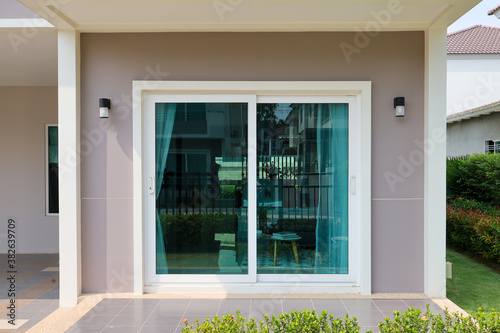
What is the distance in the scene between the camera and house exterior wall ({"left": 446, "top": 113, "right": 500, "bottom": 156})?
9.70 m

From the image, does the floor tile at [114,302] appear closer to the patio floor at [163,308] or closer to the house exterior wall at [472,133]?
the patio floor at [163,308]

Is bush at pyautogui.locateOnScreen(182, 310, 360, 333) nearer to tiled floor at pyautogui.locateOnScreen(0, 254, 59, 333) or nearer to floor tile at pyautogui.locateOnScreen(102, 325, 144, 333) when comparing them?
floor tile at pyautogui.locateOnScreen(102, 325, 144, 333)

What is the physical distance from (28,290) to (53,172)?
2369mm

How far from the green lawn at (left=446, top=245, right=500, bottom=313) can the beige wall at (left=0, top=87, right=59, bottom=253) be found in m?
5.80

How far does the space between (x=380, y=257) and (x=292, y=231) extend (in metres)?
0.97

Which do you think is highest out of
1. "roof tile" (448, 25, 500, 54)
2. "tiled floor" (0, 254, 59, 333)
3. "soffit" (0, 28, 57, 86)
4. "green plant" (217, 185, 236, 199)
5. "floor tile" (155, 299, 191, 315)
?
"roof tile" (448, 25, 500, 54)

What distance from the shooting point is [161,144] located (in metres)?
4.21

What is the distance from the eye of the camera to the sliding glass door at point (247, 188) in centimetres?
418

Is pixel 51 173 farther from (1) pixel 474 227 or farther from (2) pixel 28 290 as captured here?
(1) pixel 474 227

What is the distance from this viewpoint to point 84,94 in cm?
410

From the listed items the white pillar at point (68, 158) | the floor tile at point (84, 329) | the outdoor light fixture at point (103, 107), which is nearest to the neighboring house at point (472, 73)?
the outdoor light fixture at point (103, 107)

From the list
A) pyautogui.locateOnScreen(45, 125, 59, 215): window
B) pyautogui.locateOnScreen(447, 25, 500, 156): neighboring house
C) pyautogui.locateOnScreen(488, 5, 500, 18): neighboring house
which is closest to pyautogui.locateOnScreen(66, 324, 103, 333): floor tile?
pyautogui.locateOnScreen(45, 125, 59, 215): window

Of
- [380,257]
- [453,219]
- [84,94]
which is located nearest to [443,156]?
[380,257]

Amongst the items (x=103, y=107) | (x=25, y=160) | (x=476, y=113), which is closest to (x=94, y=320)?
(x=103, y=107)
